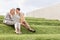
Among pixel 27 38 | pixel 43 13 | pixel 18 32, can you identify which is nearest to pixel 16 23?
pixel 18 32

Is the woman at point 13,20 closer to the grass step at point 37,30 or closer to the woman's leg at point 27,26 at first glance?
the grass step at point 37,30

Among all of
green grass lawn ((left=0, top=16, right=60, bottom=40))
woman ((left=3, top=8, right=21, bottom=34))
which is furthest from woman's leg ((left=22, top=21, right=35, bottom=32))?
woman ((left=3, top=8, right=21, bottom=34))

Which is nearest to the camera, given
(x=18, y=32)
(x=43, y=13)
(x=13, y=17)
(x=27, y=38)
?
(x=27, y=38)

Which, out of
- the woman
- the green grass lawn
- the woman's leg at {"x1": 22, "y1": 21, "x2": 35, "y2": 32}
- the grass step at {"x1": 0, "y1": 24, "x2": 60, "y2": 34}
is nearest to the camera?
the green grass lawn

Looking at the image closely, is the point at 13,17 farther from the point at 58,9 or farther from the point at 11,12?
the point at 58,9

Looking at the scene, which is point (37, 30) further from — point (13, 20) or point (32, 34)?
point (13, 20)

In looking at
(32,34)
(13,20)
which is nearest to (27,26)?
(32,34)

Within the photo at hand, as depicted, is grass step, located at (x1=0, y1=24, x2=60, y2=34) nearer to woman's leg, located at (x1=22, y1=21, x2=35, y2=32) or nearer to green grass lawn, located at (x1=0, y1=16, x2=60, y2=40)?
green grass lawn, located at (x1=0, y1=16, x2=60, y2=40)

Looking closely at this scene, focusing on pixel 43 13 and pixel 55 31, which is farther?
pixel 43 13

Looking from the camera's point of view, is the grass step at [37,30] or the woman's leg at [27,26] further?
the woman's leg at [27,26]

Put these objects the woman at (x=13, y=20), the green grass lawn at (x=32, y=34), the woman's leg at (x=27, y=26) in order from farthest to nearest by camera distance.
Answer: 1. the woman's leg at (x=27, y=26)
2. the woman at (x=13, y=20)
3. the green grass lawn at (x=32, y=34)

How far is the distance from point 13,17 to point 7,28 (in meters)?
0.97

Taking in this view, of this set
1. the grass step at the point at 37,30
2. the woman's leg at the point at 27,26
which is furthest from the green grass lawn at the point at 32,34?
the woman's leg at the point at 27,26

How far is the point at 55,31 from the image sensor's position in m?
20.7
